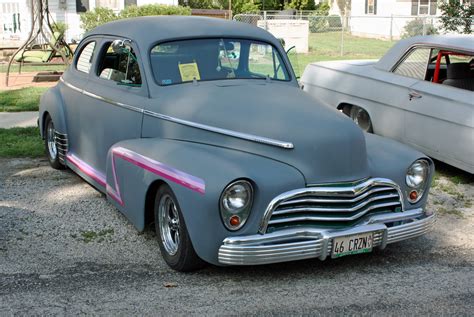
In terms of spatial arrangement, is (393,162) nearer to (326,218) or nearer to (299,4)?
(326,218)

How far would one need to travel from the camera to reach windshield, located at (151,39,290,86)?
579cm

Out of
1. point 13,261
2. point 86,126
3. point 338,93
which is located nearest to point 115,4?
point 338,93

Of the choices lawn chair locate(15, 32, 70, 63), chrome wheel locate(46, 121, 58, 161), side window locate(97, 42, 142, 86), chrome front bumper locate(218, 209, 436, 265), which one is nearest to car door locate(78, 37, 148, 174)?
side window locate(97, 42, 142, 86)

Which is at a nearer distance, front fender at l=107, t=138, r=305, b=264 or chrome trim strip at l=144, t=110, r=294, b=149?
front fender at l=107, t=138, r=305, b=264

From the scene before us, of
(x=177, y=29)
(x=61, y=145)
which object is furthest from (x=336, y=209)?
(x=61, y=145)

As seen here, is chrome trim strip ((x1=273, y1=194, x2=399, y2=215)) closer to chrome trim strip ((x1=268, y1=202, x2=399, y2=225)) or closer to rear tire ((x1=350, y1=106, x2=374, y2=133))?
chrome trim strip ((x1=268, y1=202, x2=399, y2=225))

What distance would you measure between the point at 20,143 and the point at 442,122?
17.2ft

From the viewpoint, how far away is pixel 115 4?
25.7m

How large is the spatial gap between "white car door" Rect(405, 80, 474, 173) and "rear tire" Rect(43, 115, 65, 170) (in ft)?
13.0

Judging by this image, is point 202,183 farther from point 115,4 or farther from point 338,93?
point 115,4

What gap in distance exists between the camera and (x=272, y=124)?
495cm

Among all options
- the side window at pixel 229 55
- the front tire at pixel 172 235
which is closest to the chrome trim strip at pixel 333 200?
the front tire at pixel 172 235

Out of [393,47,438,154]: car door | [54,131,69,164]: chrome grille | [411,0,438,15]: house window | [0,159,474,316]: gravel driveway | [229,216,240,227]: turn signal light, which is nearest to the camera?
[0,159,474,316]: gravel driveway

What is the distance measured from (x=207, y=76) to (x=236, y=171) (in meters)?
1.58
